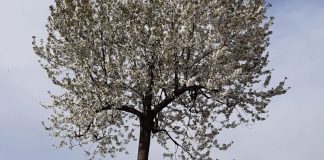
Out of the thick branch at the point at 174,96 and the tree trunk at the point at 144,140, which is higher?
the thick branch at the point at 174,96

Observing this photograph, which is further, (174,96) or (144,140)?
(144,140)

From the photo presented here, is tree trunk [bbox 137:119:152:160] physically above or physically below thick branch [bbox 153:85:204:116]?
below

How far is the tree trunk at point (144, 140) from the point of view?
1449 inches

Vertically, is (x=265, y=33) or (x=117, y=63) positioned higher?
(x=265, y=33)

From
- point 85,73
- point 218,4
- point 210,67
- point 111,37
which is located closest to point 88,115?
point 85,73

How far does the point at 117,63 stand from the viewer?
116 feet

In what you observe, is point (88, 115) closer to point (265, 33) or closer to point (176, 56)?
point (176, 56)

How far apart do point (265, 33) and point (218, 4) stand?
4.80 m

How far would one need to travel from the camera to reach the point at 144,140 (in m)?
37.1

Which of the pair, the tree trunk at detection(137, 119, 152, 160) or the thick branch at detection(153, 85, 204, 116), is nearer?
the thick branch at detection(153, 85, 204, 116)

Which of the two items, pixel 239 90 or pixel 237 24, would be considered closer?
pixel 237 24

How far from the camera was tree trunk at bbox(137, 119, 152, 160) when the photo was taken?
36.8 meters

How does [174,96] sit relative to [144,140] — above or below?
above

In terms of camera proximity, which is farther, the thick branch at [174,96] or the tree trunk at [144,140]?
the tree trunk at [144,140]
